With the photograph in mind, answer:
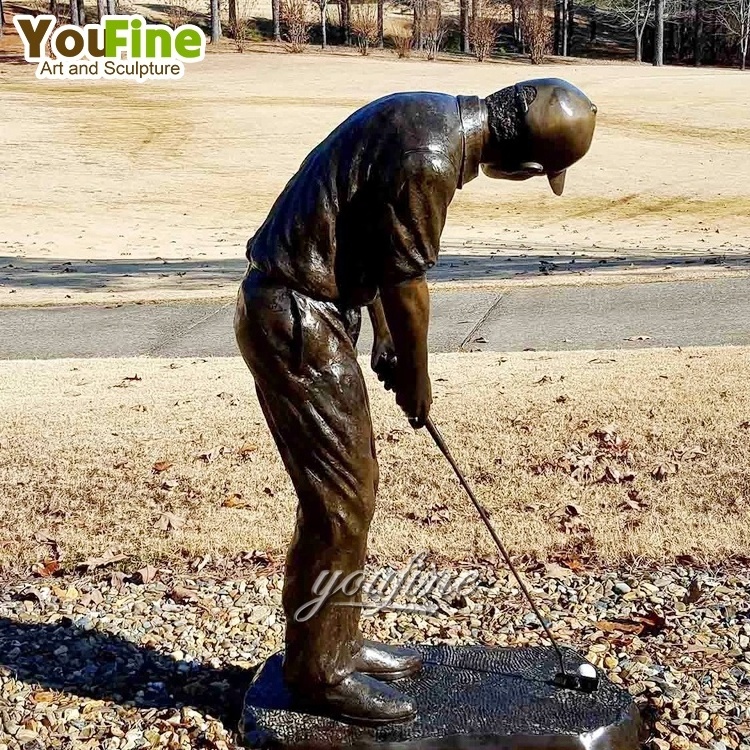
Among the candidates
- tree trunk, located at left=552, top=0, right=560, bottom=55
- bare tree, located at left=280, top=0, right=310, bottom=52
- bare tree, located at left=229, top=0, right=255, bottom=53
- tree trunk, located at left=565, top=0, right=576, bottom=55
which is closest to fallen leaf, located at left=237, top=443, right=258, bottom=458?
bare tree, located at left=229, top=0, right=255, bottom=53

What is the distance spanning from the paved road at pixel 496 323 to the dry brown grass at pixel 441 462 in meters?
1.07

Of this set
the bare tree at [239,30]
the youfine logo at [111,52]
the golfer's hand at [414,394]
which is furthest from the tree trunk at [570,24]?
the golfer's hand at [414,394]

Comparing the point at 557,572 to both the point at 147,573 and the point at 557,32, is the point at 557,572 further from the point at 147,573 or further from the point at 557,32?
the point at 557,32

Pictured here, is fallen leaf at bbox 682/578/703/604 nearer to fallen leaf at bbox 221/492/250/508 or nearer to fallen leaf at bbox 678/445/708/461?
fallen leaf at bbox 678/445/708/461

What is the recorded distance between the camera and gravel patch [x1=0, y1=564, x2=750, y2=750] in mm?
4117

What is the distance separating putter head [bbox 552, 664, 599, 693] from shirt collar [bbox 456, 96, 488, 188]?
6.15 ft

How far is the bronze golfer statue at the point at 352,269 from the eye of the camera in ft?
Result: 10.7

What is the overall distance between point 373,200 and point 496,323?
8.09 metres

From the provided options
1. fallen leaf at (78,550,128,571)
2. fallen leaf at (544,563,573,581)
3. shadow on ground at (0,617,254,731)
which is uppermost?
shadow on ground at (0,617,254,731)

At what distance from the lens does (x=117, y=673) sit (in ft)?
14.8

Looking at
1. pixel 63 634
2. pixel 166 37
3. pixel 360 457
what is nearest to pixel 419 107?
pixel 360 457

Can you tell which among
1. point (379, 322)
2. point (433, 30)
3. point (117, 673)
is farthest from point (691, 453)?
point (433, 30)

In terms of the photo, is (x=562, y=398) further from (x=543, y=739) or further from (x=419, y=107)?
(x=419, y=107)

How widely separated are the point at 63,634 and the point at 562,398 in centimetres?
428
